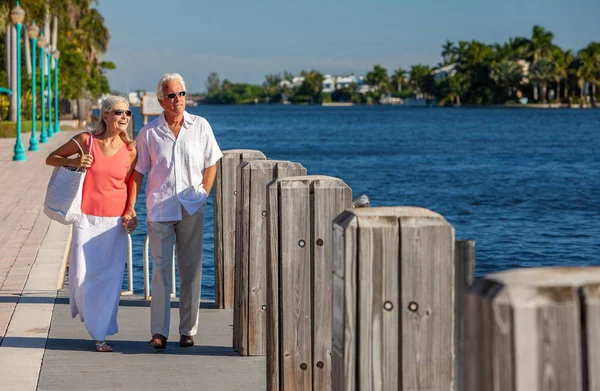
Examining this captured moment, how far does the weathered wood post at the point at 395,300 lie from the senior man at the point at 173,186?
3.35 m

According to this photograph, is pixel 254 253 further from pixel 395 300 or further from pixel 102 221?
pixel 395 300

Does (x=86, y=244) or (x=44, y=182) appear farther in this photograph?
(x=44, y=182)

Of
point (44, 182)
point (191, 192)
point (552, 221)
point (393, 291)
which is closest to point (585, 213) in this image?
point (552, 221)

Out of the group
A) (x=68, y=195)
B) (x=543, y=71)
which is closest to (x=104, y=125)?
(x=68, y=195)

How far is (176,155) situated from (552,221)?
1952 cm

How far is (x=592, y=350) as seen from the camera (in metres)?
2.12

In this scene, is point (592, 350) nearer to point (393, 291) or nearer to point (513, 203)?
point (393, 291)

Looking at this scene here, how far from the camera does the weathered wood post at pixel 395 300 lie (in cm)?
347

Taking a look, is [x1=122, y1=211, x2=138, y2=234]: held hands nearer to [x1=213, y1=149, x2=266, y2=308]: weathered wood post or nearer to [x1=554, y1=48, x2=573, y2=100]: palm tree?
[x1=213, y1=149, x2=266, y2=308]: weathered wood post

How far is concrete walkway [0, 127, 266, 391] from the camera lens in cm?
598

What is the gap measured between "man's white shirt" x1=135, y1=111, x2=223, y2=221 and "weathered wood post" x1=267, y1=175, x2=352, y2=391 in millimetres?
1558

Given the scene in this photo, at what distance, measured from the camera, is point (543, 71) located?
18850 cm

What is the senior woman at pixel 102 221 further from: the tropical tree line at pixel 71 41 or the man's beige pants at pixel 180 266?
the tropical tree line at pixel 71 41

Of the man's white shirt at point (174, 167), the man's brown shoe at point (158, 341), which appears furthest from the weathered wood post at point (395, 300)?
the man's brown shoe at point (158, 341)
